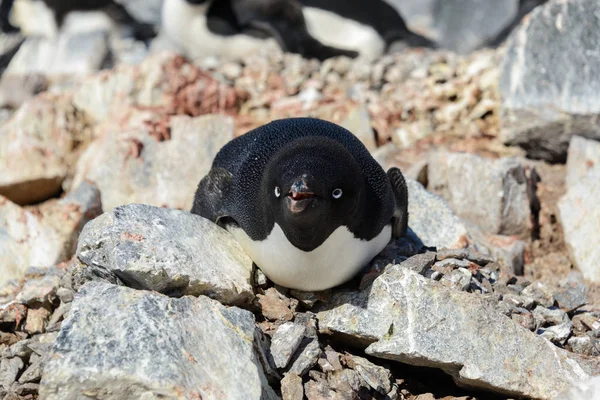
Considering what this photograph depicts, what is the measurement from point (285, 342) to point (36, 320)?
3.92 ft

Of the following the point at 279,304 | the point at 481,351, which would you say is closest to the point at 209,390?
the point at 279,304

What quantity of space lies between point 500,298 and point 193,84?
3358mm

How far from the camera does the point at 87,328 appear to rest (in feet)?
7.75

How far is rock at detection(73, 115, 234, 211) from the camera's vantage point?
485cm

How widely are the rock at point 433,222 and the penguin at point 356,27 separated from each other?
4.05m

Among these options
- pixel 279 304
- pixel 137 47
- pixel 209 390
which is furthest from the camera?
pixel 137 47

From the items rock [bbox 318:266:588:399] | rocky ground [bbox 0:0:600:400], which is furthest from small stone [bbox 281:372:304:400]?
rock [bbox 318:266:588:399]

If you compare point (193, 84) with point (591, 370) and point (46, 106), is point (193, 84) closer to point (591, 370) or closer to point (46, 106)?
point (46, 106)

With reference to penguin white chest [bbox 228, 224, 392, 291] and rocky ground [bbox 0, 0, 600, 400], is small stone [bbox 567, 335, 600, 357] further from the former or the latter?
penguin white chest [bbox 228, 224, 392, 291]

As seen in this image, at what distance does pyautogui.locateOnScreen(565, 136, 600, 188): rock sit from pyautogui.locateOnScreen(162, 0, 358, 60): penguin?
336 centimetres

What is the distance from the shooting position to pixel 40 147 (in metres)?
5.28

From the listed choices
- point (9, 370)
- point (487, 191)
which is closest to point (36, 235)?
Answer: point (9, 370)

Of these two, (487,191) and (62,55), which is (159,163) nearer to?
(487,191)

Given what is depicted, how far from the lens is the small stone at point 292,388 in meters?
2.52
